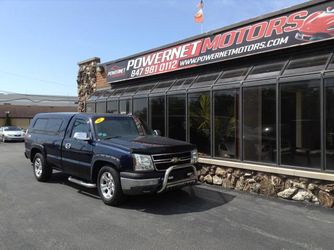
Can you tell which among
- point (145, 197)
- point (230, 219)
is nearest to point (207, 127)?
point (145, 197)

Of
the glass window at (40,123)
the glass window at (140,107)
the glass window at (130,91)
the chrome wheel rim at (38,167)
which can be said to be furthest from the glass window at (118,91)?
the chrome wheel rim at (38,167)

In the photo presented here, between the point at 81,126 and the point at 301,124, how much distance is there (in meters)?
5.33

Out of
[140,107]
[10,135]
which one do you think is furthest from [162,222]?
[10,135]

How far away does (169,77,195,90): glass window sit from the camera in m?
11.7

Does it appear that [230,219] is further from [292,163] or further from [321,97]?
[321,97]

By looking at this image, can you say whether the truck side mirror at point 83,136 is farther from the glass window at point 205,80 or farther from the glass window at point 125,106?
the glass window at point 125,106

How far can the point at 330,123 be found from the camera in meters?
7.76

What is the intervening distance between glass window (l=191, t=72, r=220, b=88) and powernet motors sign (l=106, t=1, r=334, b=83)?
439 mm

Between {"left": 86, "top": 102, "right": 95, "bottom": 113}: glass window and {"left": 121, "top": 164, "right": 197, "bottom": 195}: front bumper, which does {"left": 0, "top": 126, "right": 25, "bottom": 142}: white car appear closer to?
{"left": 86, "top": 102, "right": 95, "bottom": 113}: glass window

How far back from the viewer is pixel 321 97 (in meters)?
7.86

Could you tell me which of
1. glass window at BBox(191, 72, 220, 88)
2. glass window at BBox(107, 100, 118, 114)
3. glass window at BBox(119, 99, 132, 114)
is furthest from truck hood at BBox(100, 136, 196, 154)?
glass window at BBox(107, 100, 118, 114)

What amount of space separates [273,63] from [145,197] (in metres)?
4.77

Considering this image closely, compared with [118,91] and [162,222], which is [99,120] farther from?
[118,91]

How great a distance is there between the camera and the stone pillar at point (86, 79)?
58.9 ft
